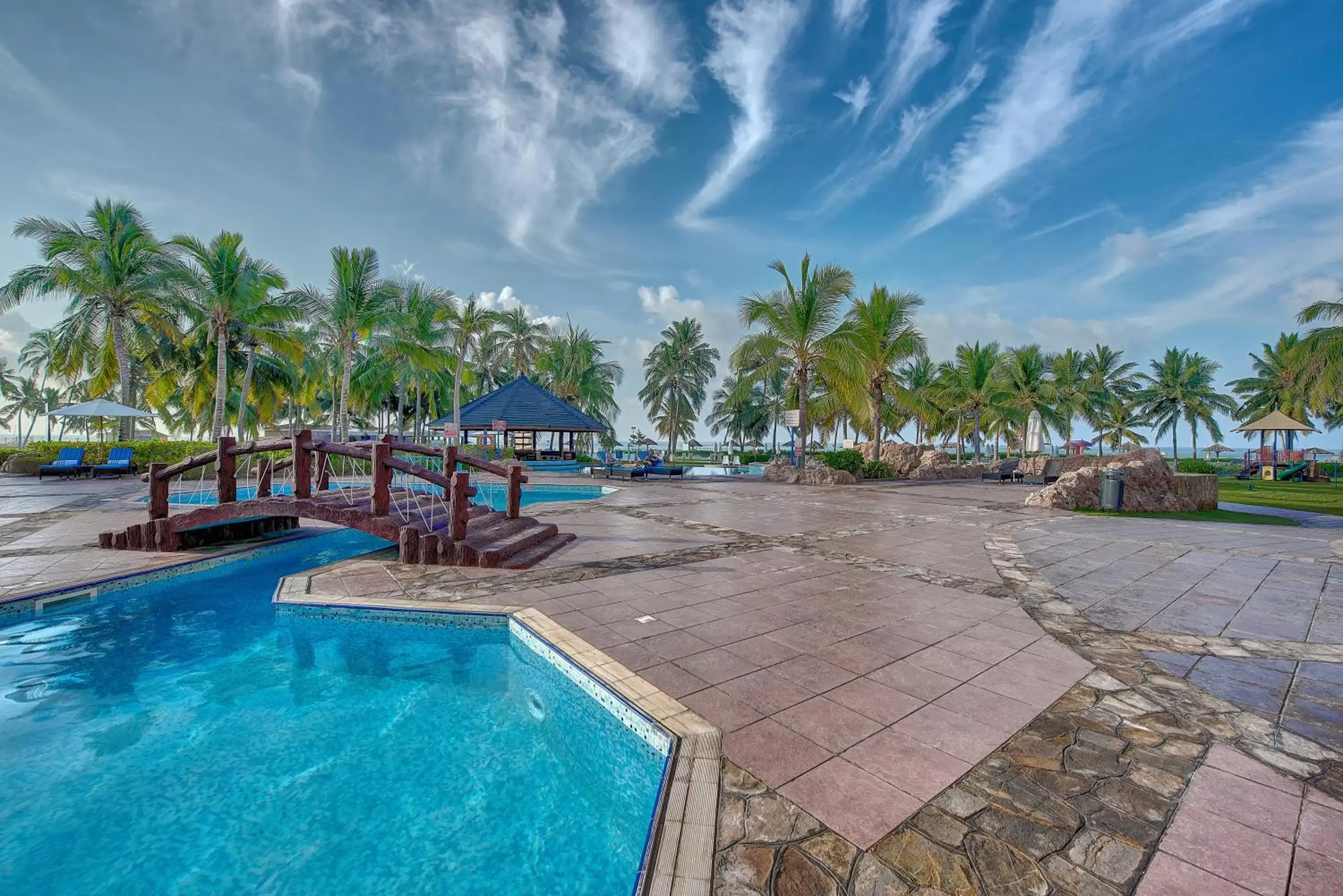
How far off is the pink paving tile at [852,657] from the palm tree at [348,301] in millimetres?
23524

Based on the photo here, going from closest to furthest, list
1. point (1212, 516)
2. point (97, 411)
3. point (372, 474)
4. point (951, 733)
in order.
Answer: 1. point (951, 733)
2. point (372, 474)
3. point (1212, 516)
4. point (97, 411)

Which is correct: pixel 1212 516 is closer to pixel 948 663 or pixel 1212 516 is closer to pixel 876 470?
pixel 876 470

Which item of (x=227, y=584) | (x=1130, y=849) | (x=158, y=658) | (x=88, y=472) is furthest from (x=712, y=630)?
(x=88, y=472)

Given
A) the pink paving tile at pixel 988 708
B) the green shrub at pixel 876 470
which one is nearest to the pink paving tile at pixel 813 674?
the pink paving tile at pixel 988 708

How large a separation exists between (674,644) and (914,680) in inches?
70.4

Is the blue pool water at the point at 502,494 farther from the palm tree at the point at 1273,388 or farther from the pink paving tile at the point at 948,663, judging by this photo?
the palm tree at the point at 1273,388

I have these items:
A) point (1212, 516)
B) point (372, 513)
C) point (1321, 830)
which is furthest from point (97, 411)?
point (1212, 516)

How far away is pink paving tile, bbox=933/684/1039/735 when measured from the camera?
3121mm

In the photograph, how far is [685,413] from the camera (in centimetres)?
4672

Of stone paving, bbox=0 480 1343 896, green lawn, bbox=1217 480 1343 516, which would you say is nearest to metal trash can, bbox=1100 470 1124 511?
green lawn, bbox=1217 480 1343 516

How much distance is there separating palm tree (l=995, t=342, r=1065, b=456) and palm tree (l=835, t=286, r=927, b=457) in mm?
13708

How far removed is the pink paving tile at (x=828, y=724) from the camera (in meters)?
2.94

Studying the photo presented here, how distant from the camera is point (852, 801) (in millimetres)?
2439

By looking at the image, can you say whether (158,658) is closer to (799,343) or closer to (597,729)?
(597,729)
